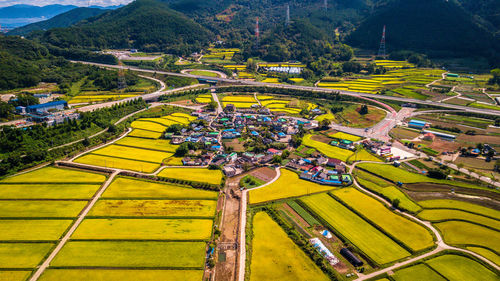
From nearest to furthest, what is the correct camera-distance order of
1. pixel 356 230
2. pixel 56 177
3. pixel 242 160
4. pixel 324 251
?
pixel 324 251, pixel 356 230, pixel 56 177, pixel 242 160

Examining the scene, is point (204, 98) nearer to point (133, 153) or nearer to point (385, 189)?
point (133, 153)

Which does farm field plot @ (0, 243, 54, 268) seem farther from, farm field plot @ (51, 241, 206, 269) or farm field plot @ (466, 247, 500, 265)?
farm field plot @ (466, 247, 500, 265)

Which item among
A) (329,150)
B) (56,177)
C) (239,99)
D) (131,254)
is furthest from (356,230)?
(239,99)

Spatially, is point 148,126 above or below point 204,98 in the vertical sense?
below

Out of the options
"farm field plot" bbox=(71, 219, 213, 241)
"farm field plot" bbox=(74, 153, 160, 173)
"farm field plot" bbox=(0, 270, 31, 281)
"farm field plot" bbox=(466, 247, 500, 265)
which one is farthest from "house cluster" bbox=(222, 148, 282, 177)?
"farm field plot" bbox=(466, 247, 500, 265)

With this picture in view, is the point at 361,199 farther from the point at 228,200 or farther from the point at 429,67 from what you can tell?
the point at 429,67

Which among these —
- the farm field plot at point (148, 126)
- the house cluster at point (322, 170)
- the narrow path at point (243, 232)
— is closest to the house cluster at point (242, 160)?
the house cluster at point (322, 170)
